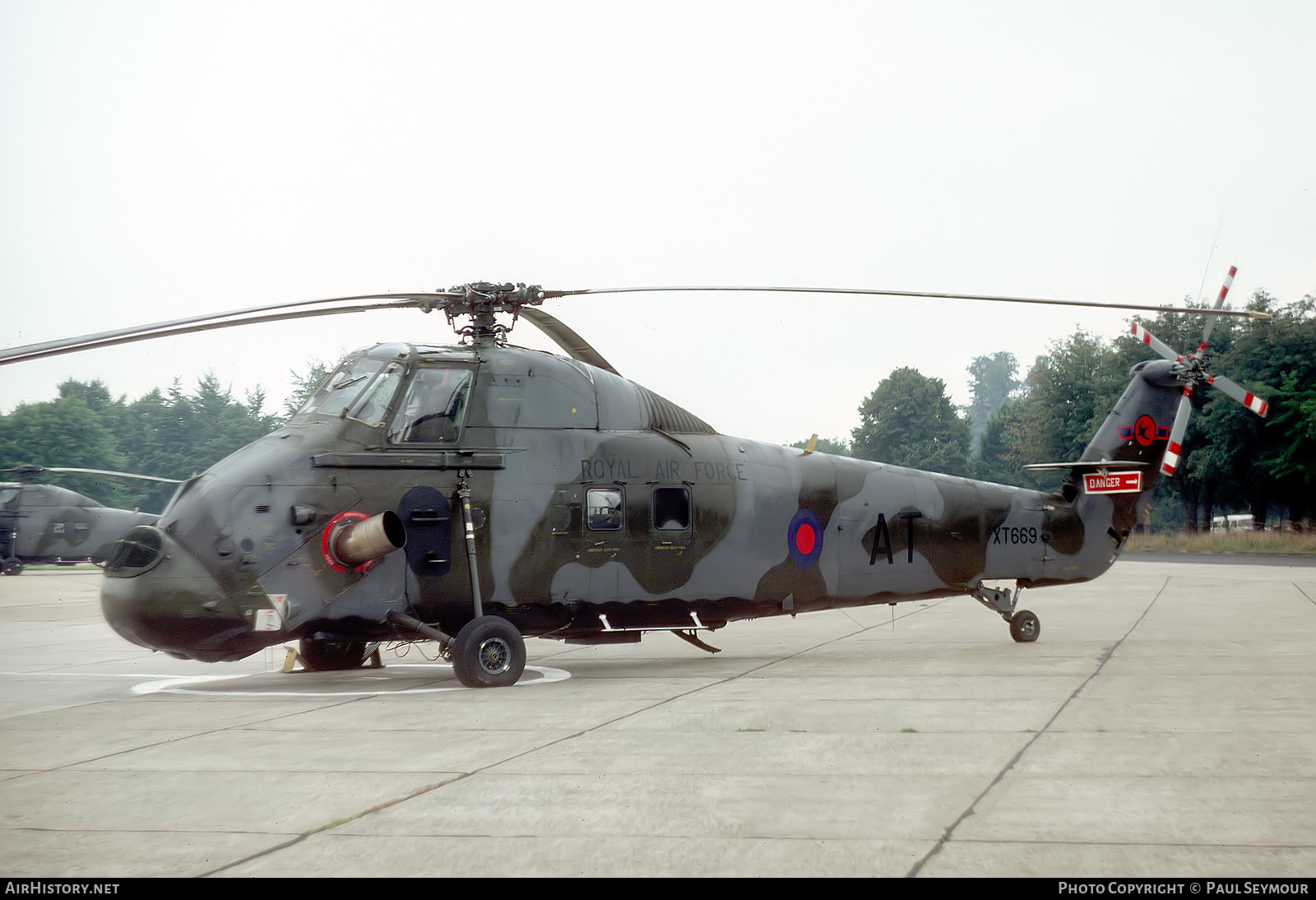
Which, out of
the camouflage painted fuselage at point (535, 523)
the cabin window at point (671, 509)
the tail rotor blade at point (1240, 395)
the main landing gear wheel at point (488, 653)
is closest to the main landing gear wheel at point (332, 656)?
the camouflage painted fuselage at point (535, 523)

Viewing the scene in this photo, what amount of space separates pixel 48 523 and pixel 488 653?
2722 centimetres

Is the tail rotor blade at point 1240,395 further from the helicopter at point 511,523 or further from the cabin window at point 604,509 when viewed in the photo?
the cabin window at point 604,509

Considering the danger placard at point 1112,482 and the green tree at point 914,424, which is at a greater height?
the green tree at point 914,424

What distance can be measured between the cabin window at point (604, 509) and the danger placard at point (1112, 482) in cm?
721

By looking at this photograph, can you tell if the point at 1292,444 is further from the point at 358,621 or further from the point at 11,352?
the point at 11,352

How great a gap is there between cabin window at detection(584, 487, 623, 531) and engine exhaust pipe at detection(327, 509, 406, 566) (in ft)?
7.03

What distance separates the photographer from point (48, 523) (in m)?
32.1

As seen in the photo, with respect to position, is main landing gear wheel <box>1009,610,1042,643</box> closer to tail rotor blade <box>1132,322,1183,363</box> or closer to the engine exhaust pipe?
tail rotor blade <box>1132,322,1183,363</box>

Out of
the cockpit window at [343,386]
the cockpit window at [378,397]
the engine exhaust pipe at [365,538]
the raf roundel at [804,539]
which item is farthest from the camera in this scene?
the raf roundel at [804,539]

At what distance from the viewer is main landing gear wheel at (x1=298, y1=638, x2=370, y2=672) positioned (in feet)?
40.9

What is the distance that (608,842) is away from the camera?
15.8 ft

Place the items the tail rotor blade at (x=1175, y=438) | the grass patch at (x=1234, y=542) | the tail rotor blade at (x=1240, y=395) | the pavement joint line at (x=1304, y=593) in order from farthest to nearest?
the grass patch at (x=1234, y=542) < the pavement joint line at (x=1304, y=593) < the tail rotor blade at (x=1175, y=438) < the tail rotor blade at (x=1240, y=395)

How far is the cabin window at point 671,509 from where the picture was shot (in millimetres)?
12352
